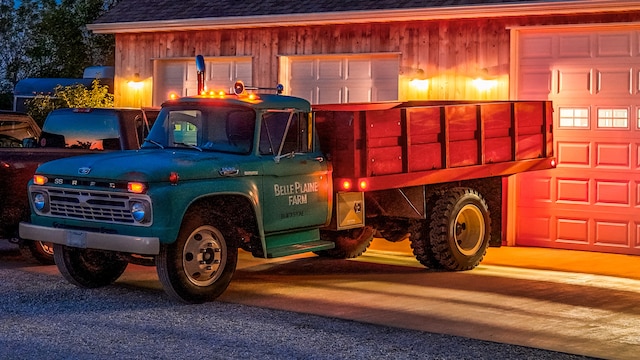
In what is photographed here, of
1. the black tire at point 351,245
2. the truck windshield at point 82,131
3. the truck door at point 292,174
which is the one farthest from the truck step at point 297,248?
the truck windshield at point 82,131

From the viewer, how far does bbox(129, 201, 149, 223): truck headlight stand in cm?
1038

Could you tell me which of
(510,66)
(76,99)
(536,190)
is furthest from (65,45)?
(536,190)

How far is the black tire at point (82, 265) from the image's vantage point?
11.6 meters

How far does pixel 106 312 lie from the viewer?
10281 mm

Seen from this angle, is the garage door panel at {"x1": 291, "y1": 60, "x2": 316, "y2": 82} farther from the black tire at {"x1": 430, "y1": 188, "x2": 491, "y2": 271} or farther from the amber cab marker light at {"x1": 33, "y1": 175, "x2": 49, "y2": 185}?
the amber cab marker light at {"x1": 33, "y1": 175, "x2": 49, "y2": 185}

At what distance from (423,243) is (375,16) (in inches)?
189

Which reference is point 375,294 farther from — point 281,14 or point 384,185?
point 281,14

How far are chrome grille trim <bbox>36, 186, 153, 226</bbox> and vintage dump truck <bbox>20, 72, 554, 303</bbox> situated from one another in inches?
0.5

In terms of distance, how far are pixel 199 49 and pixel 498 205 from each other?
7200 mm

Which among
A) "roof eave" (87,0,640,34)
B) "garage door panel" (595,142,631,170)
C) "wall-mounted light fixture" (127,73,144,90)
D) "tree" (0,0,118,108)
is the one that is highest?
"tree" (0,0,118,108)

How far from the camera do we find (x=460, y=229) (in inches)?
531

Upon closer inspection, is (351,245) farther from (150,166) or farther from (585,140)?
(150,166)

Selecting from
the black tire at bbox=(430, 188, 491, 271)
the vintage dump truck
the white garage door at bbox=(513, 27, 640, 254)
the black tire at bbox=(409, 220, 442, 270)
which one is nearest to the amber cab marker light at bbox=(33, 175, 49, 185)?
the vintage dump truck

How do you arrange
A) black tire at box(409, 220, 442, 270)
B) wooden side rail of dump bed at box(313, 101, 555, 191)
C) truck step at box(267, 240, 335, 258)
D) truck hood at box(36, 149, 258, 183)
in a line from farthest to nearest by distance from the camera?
black tire at box(409, 220, 442, 270) → wooden side rail of dump bed at box(313, 101, 555, 191) → truck step at box(267, 240, 335, 258) → truck hood at box(36, 149, 258, 183)
